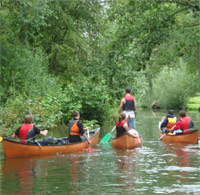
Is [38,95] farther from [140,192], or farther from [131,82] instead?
[140,192]

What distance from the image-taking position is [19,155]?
1356 centimetres

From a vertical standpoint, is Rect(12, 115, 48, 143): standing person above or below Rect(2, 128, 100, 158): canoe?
above

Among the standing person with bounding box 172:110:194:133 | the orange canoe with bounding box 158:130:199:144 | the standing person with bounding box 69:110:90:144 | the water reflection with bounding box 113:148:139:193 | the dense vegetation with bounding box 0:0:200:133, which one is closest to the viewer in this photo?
the water reflection with bounding box 113:148:139:193

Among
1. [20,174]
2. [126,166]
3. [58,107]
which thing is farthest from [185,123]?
[20,174]

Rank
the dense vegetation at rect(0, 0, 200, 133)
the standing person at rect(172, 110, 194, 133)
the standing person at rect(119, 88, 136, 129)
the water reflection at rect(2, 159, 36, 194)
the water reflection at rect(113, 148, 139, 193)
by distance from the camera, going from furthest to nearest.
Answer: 1. the dense vegetation at rect(0, 0, 200, 133)
2. the standing person at rect(172, 110, 194, 133)
3. the standing person at rect(119, 88, 136, 129)
4. the water reflection at rect(113, 148, 139, 193)
5. the water reflection at rect(2, 159, 36, 194)

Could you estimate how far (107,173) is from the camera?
1080cm

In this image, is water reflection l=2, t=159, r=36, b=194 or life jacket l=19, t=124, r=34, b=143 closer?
water reflection l=2, t=159, r=36, b=194

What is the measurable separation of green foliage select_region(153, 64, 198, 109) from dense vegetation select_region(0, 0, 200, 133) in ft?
79.7

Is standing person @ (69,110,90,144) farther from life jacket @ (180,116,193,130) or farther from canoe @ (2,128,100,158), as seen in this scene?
life jacket @ (180,116,193,130)

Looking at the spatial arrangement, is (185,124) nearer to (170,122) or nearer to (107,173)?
(170,122)

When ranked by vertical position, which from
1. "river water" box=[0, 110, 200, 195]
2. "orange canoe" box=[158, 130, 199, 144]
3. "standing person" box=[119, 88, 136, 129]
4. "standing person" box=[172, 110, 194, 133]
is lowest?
"river water" box=[0, 110, 200, 195]

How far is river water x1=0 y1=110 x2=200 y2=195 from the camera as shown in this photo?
29.6 feet

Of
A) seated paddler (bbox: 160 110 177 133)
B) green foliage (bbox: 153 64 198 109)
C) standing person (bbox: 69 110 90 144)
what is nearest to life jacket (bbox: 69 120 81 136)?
standing person (bbox: 69 110 90 144)

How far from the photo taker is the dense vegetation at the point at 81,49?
20.0m
